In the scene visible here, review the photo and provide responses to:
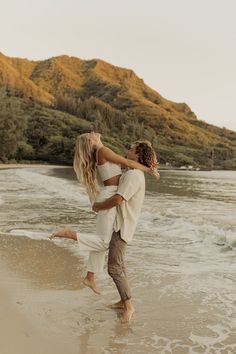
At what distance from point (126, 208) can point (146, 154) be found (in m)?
0.64

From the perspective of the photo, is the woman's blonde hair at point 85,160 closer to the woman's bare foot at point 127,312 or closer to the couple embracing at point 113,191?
the couple embracing at point 113,191

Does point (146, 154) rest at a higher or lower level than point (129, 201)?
higher

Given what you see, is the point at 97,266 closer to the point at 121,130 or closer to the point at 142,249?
the point at 142,249

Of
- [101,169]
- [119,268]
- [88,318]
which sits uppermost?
[101,169]

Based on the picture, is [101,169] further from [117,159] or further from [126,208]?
[126,208]

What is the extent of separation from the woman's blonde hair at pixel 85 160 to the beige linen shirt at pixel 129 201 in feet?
1.11

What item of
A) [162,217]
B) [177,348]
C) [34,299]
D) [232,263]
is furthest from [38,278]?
[162,217]

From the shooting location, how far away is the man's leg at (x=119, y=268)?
477 cm

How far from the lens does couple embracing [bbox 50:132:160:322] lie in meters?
4.66

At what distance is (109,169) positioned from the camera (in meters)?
4.74

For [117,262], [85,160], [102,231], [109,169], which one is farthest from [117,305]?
[85,160]

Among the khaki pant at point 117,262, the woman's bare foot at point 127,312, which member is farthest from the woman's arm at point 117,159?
the woman's bare foot at point 127,312

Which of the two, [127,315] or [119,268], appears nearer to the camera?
[127,315]

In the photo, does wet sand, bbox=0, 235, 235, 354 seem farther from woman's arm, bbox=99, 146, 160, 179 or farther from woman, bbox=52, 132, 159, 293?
woman's arm, bbox=99, 146, 160, 179
